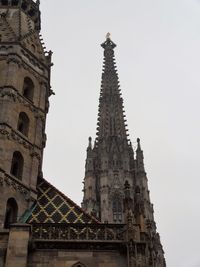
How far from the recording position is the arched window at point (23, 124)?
23.3 metres

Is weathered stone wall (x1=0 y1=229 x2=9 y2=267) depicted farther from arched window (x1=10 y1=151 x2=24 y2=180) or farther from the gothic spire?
the gothic spire

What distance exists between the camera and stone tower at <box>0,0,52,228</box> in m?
20.7

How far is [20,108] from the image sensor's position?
23.5 metres

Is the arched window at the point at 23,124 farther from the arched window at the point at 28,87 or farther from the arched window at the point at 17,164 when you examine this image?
the arched window at the point at 28,87

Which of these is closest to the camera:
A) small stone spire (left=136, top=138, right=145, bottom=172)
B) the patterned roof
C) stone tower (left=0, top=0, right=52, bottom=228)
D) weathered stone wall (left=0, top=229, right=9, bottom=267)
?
weathered stone wall (left=0, top=229, right=9, bottom=267)

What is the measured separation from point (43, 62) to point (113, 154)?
1843 inches

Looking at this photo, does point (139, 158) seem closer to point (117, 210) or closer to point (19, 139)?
point (117, 210)

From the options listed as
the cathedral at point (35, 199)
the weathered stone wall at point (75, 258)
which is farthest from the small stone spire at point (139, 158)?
the weathered stone wall at point (75, 258)

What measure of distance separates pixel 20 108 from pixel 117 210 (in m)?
40.2

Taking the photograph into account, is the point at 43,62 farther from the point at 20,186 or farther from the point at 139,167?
the point at 139,167

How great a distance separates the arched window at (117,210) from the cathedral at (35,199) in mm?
34283

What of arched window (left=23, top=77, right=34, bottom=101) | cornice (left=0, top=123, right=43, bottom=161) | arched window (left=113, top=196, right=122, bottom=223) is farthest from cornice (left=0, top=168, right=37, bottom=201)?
arched window (left=113, top=196, right=122, bottom=223)

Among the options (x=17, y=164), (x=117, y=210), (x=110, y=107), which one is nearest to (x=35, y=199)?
(x=17, y=164)

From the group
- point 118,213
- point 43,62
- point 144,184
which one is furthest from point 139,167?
point 43,62
